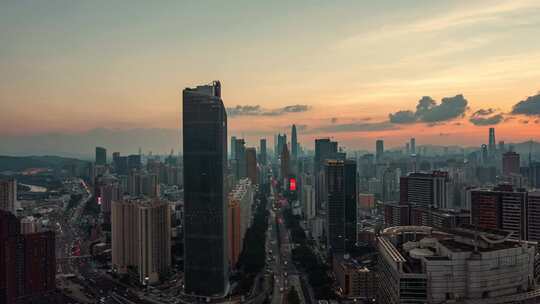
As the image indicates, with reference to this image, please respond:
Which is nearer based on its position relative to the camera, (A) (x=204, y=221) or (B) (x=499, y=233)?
(B) (x=499, y=233)

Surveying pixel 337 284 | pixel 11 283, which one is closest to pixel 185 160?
pixel 11 283

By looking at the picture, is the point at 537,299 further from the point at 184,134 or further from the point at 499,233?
the point at 184,134

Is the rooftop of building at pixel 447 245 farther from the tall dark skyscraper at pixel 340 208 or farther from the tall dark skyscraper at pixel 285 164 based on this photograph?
the tall dark skyscraper at pixel 285 164

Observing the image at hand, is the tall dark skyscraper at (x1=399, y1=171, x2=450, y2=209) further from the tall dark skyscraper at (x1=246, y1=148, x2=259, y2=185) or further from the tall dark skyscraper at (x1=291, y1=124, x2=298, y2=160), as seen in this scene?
the tall dark skyscraper at (x1=291, y1=124, x2=298, y2=160)

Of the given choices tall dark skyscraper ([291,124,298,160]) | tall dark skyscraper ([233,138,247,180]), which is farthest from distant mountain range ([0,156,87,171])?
tall dark skyscraper ([291,124,298,160])

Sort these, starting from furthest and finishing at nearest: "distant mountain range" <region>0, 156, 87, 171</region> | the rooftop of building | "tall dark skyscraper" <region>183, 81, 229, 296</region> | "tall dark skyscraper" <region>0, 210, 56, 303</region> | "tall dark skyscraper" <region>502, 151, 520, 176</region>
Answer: "distant mountain range" <region>0, 156, 87, 171</region> → "tall dark skyscraper" <region>502, 151, 520, 176</region> → "tall dark skyscraper" <region>183, 81, 229, 296</region> → "tall dark skyscraper" <region>0, 210, 56, 303</region> → the rooftop of building
